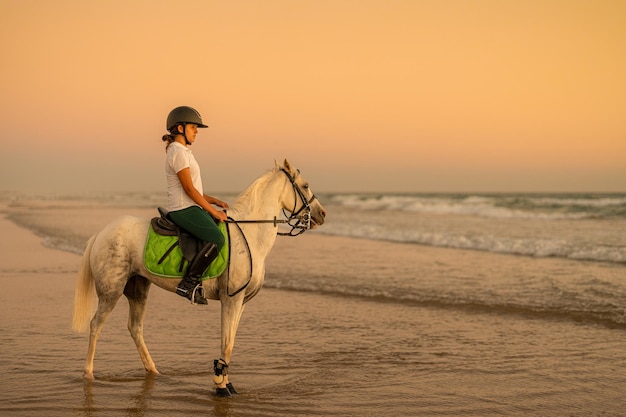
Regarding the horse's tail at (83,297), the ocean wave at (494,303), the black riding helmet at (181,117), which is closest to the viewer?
the black riding helmet at (181,117)

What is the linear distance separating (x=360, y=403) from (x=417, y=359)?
1.60 meters

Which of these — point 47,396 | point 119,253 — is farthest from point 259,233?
point 47,396

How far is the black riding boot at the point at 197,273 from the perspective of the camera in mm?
5410

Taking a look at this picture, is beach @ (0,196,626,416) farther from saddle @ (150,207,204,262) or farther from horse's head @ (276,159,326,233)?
horse's head @ (276,159,326,233)

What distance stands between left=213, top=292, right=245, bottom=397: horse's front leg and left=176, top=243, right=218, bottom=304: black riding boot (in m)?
0.24

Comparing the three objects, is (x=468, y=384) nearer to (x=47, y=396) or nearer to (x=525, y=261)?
(x=47, y=396)

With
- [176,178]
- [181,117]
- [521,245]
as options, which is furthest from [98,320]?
[521,245]

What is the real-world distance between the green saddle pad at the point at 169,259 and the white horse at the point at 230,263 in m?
0.07

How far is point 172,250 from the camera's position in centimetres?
556

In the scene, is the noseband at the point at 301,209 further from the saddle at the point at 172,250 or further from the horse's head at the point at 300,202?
the saddle at the point at 172,250

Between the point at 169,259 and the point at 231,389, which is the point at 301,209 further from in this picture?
the point at 231,389

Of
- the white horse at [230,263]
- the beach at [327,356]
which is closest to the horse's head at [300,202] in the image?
the white horse at [230,263]

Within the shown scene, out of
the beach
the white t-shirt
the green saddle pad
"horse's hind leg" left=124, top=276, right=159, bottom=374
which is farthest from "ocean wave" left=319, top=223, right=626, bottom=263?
the white t-shirt

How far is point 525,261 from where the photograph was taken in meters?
14.7
